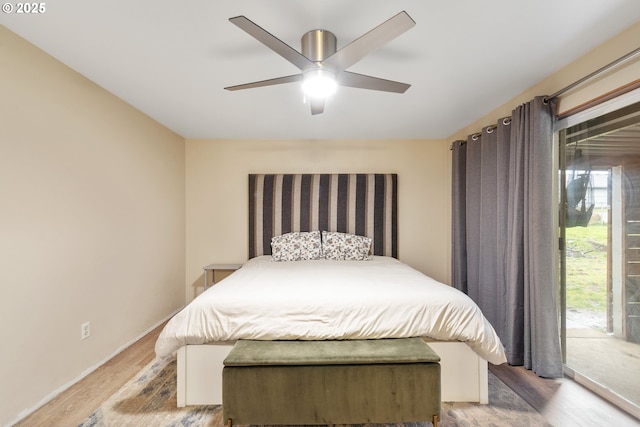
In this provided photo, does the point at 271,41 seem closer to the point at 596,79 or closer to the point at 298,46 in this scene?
the point at 298,46

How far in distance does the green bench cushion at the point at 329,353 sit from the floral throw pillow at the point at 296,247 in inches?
65.1

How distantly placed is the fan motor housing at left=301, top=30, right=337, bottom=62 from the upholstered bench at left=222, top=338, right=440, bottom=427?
1649mm

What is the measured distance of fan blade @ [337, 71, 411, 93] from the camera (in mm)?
1701

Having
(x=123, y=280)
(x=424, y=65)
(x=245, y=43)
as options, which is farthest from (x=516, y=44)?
(x=123, y=280)

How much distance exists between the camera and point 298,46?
1769 mm

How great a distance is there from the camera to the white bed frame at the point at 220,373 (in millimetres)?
1805

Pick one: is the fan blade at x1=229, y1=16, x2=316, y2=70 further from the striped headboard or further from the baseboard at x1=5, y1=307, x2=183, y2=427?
the baseboard at x1=5, y1=307, x2=183, y2=427

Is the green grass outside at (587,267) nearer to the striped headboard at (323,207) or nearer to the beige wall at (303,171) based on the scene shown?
the beige wall at (303,171)

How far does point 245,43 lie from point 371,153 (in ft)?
7.76


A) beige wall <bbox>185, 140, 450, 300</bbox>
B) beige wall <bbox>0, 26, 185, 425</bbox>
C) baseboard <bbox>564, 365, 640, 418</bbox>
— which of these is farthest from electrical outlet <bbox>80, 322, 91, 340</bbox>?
baseboard <bbox>564, 365, 640, 418</bbox>

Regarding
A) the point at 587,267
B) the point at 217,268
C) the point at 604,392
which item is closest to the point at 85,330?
the point at 217,268

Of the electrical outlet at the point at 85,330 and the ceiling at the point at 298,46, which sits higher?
the ceiling at the point at 298,46

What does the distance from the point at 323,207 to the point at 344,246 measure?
1.93 ft

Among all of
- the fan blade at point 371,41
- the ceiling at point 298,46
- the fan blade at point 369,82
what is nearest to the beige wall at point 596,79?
the ceiling at point 298,46
